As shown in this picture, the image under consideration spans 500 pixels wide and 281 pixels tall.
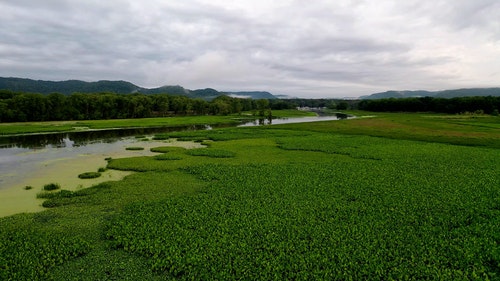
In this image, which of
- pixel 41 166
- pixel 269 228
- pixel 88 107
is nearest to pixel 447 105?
pixel 269 228

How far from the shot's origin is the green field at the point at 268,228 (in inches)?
477

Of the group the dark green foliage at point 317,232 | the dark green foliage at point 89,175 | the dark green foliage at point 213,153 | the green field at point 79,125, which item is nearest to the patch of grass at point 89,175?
the dark green foliage at point 89,175

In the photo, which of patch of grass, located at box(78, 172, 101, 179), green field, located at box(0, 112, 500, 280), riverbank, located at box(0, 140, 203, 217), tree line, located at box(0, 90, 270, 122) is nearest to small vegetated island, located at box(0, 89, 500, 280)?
green field, located at box(0, 112, 500, 280)

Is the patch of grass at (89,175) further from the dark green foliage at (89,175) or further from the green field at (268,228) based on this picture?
the green field at (268,228)

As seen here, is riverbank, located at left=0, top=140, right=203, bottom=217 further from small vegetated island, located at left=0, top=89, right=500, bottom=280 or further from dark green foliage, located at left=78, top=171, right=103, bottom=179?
small vegetated island, located at left=0, top=89, right=500, bottom=280

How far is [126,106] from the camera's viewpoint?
129 m

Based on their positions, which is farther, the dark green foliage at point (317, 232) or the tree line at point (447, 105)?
the tree line at point (447, 105)

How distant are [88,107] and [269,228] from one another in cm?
12533

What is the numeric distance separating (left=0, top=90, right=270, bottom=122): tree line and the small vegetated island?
102 meters

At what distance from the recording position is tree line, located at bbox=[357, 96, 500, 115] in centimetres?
13488

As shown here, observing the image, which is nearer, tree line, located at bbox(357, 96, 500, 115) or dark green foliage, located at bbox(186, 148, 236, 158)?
dark green foliage, located at bbox(186, 148, 236, 158)

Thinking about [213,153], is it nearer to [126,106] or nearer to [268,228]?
[268,228]

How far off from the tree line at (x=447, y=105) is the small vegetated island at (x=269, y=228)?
448ft

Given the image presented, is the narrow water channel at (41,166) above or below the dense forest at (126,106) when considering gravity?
below
